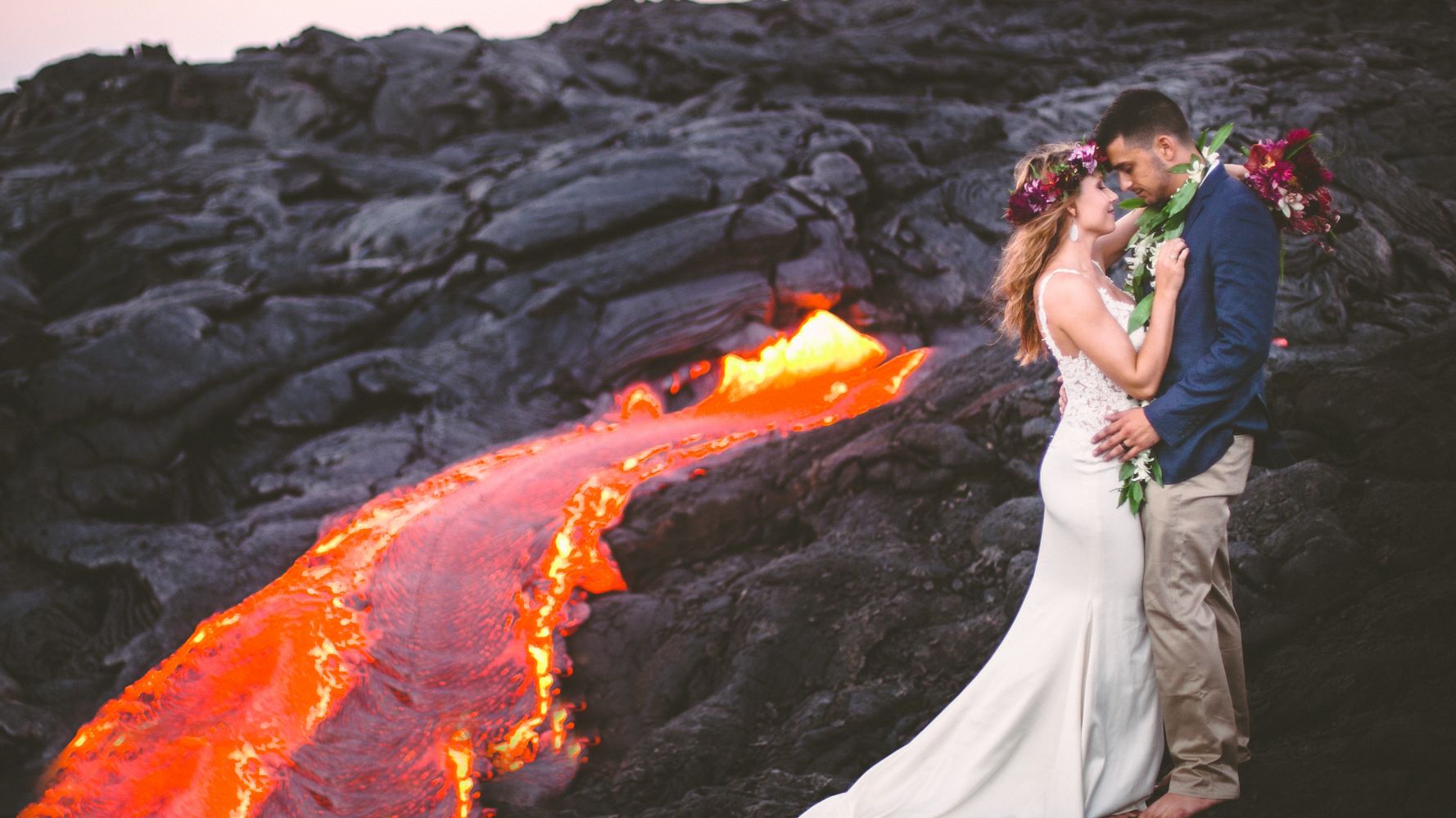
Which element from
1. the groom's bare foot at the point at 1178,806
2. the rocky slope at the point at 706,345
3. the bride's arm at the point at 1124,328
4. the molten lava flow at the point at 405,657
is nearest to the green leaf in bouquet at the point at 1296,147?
the bride's arm at the point at 1124,328

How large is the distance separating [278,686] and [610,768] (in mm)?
2896

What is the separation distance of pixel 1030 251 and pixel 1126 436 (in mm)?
920

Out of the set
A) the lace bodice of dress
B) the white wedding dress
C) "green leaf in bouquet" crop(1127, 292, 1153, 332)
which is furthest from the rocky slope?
"green leaf in bouquet" crop(1127, 292, 1153, 332)

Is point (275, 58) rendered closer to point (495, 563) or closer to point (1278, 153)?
point (495, 563)

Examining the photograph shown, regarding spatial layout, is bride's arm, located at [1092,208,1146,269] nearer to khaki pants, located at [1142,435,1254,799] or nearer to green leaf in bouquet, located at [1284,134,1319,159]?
green leaf in bouquet, located at [1284,134,1319,159]

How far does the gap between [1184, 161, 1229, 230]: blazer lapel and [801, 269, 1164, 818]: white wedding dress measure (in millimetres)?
434

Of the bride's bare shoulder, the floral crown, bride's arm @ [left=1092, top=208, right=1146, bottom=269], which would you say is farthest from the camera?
bride's arm @ [left=1092, top=208, right=1146, bottom=269]

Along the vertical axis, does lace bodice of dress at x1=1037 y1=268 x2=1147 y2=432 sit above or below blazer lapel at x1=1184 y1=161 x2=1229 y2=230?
below

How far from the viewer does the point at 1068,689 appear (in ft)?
13.0

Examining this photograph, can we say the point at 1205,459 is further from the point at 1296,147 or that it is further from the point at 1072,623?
the point at 1296,147

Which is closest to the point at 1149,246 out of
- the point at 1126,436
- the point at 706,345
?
the point at 1126,436

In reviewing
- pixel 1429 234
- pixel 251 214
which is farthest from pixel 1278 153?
pixel 251 214

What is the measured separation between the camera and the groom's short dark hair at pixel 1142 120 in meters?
4.06

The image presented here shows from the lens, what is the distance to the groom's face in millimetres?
4078
